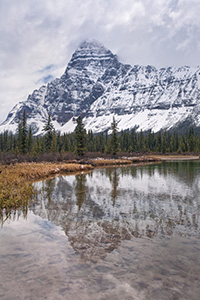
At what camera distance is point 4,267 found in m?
4.84

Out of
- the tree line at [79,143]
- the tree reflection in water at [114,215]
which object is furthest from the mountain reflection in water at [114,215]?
the tree line at [79,143]

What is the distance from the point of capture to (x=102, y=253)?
5566 millimetres

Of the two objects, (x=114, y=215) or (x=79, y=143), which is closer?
(x=114, y=215)

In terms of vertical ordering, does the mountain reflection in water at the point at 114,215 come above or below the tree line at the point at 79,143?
below

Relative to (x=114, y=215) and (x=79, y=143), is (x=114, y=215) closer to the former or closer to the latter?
(x=114, y=215)

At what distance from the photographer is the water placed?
410cm

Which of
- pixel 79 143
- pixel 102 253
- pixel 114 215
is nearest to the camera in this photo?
pixel 102 253

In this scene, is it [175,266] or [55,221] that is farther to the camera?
[55,221]

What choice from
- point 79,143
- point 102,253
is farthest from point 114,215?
point 79,143

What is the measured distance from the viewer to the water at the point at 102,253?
13.5 ft

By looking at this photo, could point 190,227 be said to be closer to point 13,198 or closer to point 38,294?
point 38,294

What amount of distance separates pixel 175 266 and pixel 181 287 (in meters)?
0.76

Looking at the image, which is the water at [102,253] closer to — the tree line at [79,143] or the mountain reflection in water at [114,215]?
the mountain reflection in water at [114,215]

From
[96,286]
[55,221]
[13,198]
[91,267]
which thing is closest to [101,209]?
[55,221]
